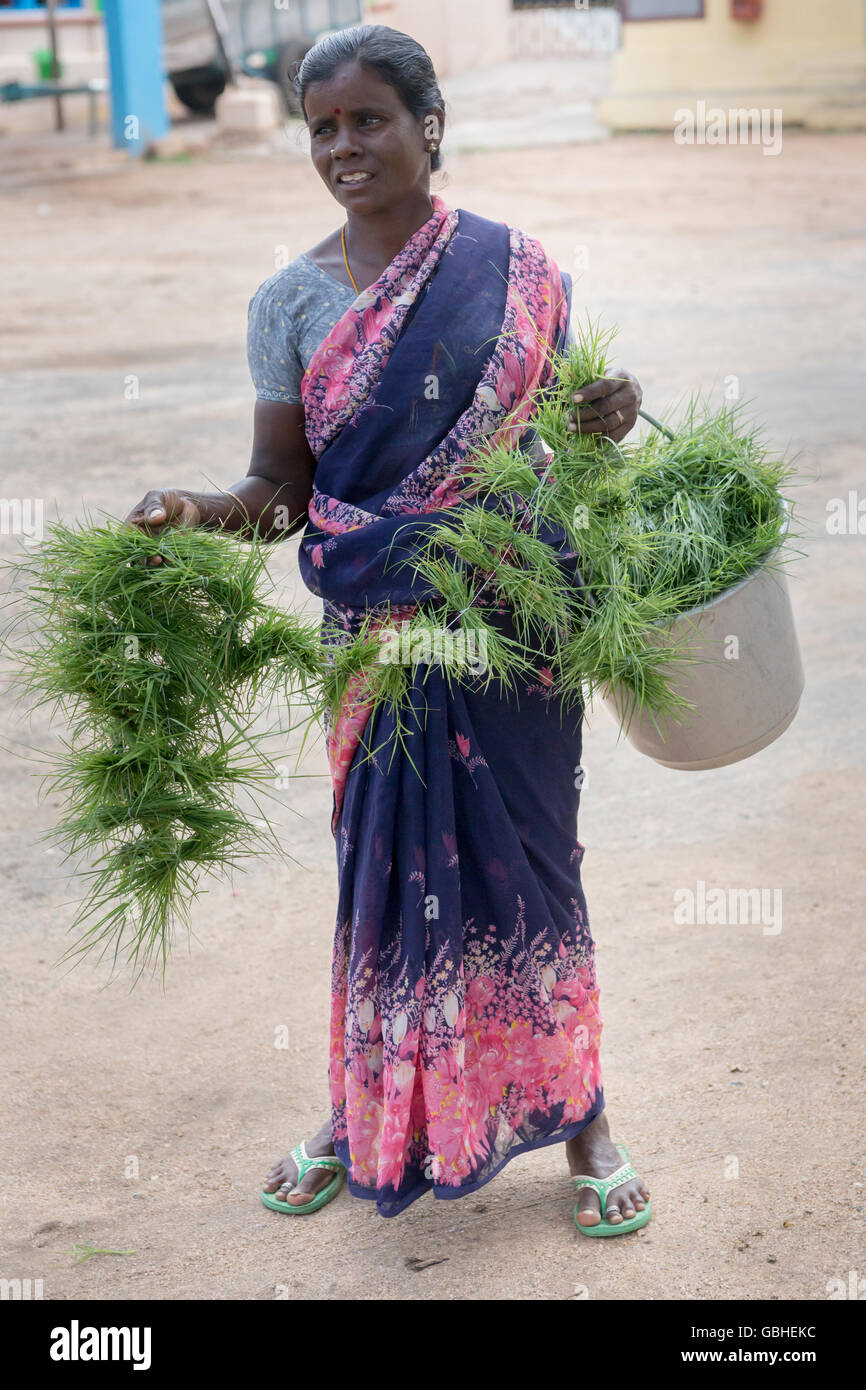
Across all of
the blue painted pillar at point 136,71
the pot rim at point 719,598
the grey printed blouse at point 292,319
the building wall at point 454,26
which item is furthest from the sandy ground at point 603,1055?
the building wall at point 454,26

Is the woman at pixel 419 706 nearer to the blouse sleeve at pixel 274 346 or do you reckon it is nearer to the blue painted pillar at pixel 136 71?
the blouse sleeve at pixel 274 346

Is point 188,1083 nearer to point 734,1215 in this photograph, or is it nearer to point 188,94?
point 734,1215

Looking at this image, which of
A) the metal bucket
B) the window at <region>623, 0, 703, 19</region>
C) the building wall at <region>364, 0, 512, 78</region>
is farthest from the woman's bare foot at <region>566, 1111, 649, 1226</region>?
the building wall at <region>364, 0, 512, 78</region>

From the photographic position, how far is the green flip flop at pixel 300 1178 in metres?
2.47

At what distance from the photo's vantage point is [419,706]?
218cm

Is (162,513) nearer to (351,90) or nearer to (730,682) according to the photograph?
(351,90)

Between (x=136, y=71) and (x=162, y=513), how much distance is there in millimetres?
16181

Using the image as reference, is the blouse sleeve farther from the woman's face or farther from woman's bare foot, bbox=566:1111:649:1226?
woman's bare foot, bbox=566:1111:649:1226

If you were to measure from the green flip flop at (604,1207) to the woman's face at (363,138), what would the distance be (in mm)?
1631

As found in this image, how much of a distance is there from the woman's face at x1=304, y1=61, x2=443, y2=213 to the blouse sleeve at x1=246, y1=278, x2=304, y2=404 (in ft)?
0.61

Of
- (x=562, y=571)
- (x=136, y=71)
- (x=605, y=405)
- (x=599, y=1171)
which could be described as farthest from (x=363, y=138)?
(x=136, y=71)

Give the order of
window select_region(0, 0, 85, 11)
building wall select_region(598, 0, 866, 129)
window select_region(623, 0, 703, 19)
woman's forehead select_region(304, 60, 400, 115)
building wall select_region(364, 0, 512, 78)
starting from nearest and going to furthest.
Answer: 1. woman's forehead select_region(304, 60, 400, 115)
2. building wall select_region(598, 0, 866, 129)
3. window select_region(623, 0, 703, 19)
4. window select_region(0, 0, 85, 11)
5. building wall select_region(364, 0, 512, 78)

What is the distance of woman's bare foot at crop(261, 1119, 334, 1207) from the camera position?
2479 mm

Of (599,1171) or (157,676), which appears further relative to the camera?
(599,1171)
